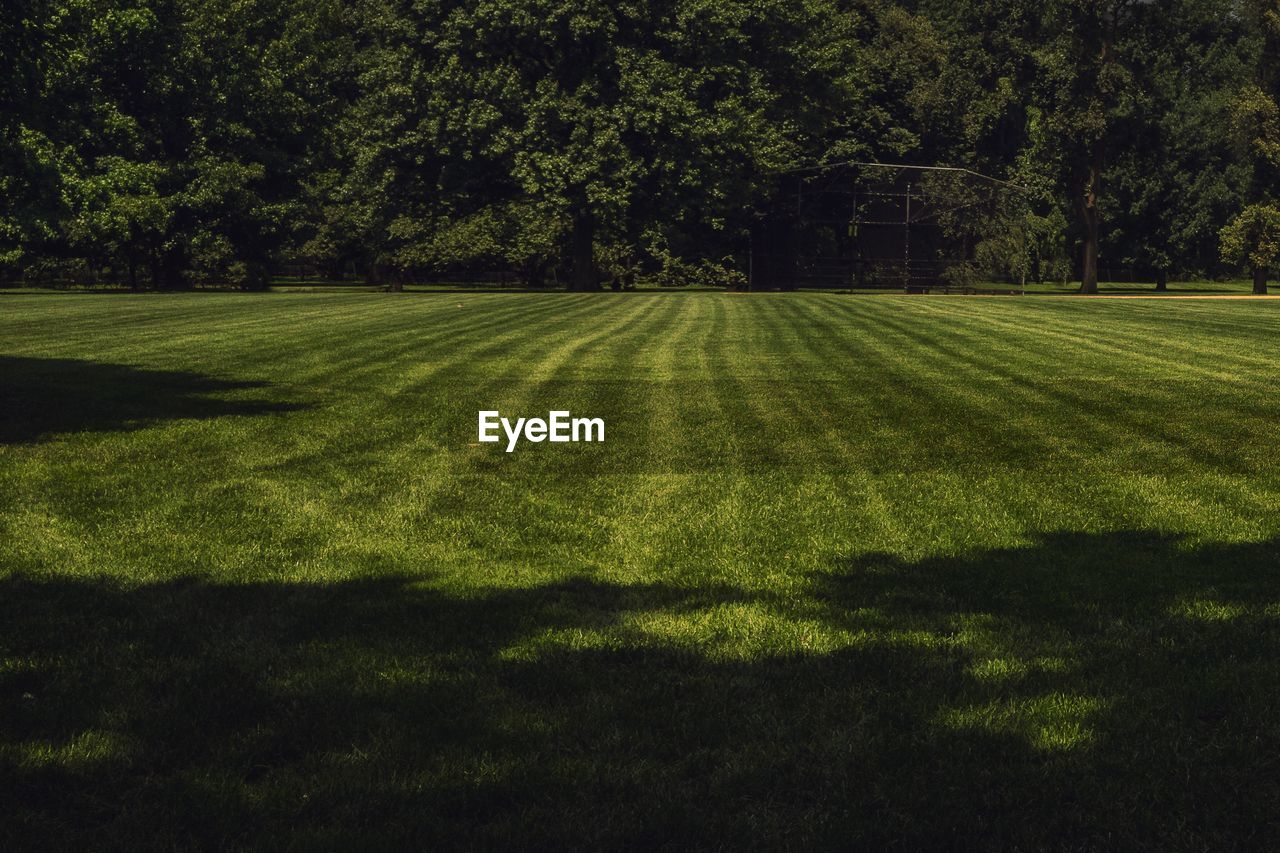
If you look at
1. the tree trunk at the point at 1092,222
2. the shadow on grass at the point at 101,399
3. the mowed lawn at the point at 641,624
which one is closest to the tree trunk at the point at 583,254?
the tree trunk at the point at 1092,222

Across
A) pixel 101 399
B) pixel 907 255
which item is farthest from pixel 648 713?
pixel 907 255

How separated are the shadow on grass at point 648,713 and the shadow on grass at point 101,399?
6367 millimetres

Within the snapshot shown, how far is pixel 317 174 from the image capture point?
57125 millimetres

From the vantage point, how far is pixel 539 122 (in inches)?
1977

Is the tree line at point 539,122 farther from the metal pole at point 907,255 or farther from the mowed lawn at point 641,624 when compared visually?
the mowed lawn at point 641,624

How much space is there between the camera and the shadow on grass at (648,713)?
4.27m

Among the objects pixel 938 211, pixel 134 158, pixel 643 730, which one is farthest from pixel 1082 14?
pixel 643 730

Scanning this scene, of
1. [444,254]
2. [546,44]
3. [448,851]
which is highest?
[546,44]

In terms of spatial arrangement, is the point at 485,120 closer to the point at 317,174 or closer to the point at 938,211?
the point at 317,174

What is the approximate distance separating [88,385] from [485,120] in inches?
1406

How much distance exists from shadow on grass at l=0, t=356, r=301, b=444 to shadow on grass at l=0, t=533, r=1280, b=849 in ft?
20.9

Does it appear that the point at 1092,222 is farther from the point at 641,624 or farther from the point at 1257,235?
the point at 641,624

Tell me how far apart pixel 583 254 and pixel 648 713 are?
165 ft

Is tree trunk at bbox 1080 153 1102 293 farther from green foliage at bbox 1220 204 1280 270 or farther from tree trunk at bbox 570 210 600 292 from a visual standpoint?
tree trunk at bbox 570 210 600 292
